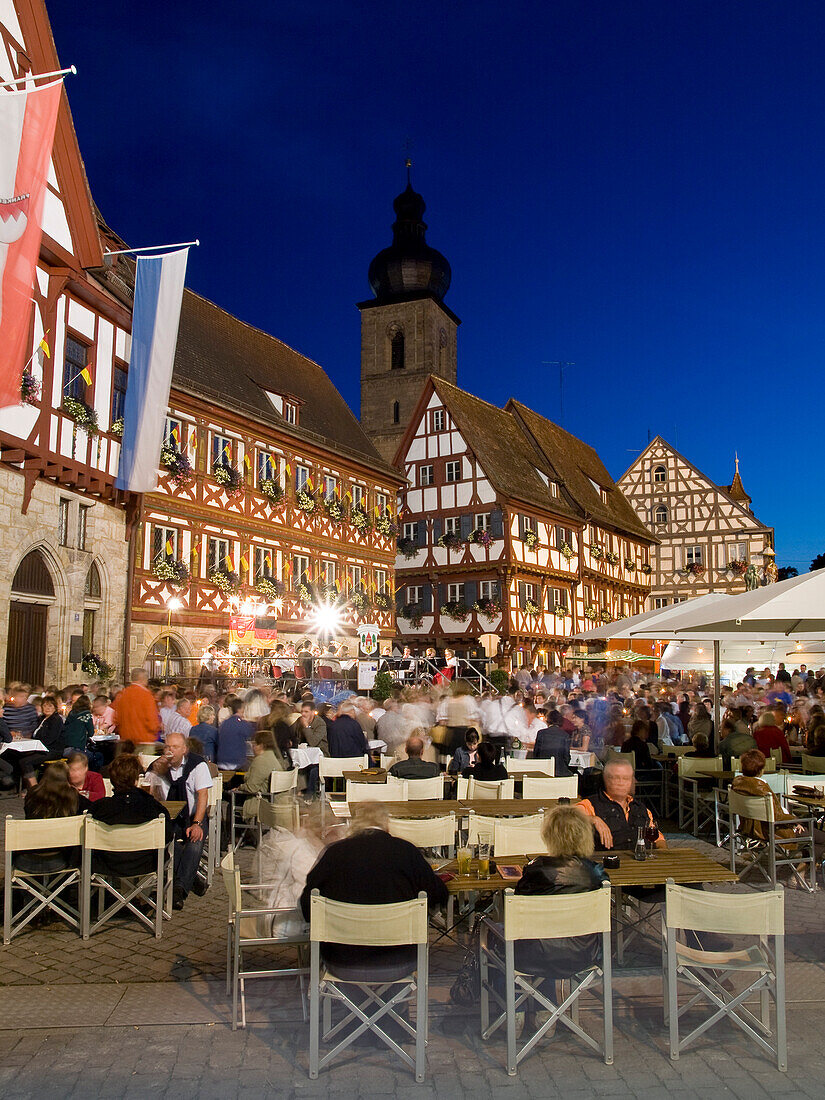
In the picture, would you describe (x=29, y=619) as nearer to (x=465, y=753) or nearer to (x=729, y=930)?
(x=465, y=753)

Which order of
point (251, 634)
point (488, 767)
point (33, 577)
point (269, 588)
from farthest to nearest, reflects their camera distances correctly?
point (269, 588) → point (251, 634) → point (33, 577) → point (488, 767)

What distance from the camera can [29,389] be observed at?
1666cm

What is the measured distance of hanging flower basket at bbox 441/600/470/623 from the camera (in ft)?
123

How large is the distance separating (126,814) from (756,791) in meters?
5.17

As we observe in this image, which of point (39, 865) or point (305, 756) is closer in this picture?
point (39, 865)

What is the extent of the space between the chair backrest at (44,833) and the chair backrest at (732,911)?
165 inches

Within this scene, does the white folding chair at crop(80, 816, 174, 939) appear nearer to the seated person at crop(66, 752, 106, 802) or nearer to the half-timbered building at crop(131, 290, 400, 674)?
the seated person at crop(66, 752, 106, 802)

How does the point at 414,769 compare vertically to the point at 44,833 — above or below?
above

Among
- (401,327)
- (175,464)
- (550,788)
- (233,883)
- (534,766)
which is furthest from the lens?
(401,327)

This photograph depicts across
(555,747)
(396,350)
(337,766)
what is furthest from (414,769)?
(396,350)

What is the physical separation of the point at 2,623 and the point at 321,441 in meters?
15.9

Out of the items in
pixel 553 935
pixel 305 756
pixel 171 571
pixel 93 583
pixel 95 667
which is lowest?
pixel 553 935

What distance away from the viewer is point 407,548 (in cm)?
3897

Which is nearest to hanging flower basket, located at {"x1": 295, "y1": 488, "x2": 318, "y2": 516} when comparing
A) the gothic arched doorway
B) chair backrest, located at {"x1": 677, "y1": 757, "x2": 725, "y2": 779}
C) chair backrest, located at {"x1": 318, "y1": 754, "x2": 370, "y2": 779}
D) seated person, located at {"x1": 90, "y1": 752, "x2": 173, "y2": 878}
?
the gothic arched doorway
